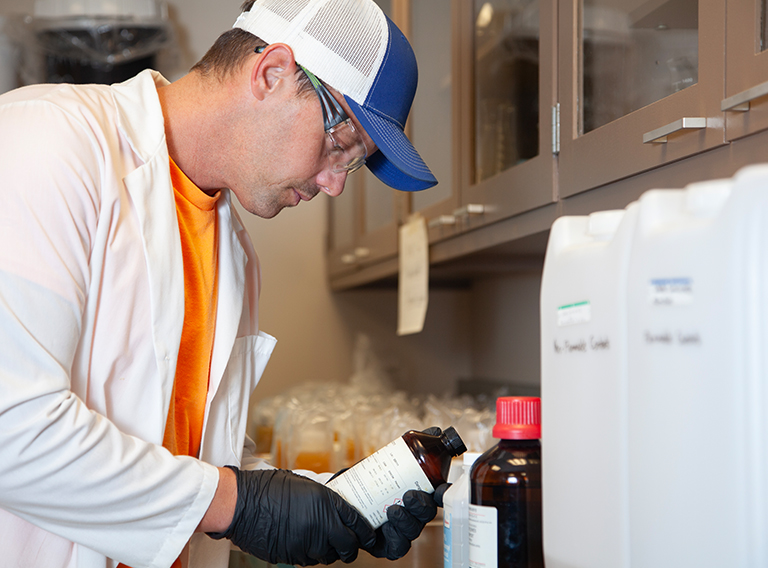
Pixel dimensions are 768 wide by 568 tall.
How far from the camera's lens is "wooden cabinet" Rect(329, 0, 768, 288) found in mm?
779

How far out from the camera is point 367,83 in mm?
1022

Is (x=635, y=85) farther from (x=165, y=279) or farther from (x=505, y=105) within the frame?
(x=165, y=279)

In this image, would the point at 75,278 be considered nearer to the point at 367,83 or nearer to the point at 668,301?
the point at 367,83

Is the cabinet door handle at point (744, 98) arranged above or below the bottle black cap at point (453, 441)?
above

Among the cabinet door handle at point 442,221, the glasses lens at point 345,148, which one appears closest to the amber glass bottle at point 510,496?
the glasses lens at point 345,148

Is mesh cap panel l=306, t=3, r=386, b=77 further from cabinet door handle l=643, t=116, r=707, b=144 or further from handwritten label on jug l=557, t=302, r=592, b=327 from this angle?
handwritten label on jug l=557, t=302, r=592, b=327

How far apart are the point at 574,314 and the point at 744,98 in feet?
0.98

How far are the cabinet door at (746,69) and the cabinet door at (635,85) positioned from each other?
0.02 meters

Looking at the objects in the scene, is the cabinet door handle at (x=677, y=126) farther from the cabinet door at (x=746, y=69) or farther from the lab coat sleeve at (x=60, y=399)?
the lab coat sleeve at (x=60, y=399)

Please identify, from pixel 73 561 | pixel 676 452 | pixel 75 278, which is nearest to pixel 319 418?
pixel 73 561

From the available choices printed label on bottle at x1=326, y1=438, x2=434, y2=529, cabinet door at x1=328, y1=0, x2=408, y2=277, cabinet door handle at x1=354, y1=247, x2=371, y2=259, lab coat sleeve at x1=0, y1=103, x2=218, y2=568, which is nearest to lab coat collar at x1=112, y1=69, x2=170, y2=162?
lab coat sleeve at x1=0, y1=103, x2=218, y2=568

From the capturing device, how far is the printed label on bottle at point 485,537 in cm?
70

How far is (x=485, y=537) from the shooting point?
0.71 metres

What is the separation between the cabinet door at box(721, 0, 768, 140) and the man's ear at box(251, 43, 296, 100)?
1.86 feet
